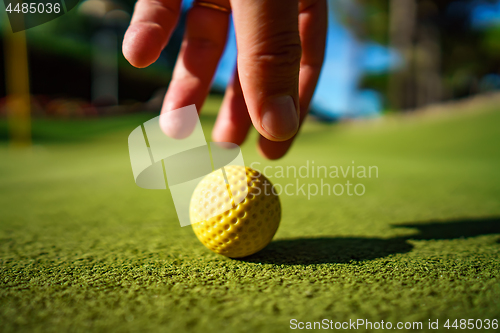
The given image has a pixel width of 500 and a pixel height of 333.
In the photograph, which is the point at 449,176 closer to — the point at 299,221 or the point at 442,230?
the point at 442,230

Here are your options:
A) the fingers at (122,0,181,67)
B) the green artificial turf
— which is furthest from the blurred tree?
the fingers at (122,0,181,67)

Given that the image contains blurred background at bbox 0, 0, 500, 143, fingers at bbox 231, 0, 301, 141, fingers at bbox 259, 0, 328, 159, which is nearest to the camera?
fingers at bbox 231, 0, 301, 141

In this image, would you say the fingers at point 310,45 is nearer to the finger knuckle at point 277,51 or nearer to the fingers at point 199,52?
the fingers at point 199,52

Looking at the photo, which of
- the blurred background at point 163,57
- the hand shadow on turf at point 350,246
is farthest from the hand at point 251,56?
the blurred background at point 163,57

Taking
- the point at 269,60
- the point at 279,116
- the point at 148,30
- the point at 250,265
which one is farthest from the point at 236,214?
the point at 148,30

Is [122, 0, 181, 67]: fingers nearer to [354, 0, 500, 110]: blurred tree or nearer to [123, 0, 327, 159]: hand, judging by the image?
[123, 0, 327, 159]: hand

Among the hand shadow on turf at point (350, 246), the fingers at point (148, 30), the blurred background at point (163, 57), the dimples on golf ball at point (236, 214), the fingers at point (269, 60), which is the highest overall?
the blurred background at point (163, 57)
